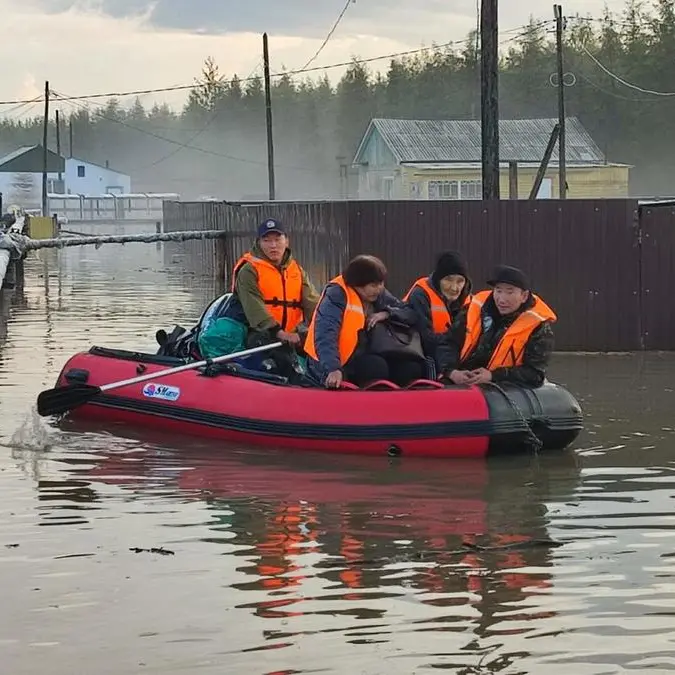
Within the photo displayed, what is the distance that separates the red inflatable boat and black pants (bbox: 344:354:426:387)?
0.31 m

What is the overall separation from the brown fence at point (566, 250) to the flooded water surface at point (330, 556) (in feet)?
12.1

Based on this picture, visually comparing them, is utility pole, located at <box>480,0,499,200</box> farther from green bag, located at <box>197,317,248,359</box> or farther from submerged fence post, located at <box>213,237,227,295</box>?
submerged fence post, located at <box>213,237,227,295</box>

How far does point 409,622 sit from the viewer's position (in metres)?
5.47

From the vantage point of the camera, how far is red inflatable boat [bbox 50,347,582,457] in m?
8.94

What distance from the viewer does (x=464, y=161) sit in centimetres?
5725

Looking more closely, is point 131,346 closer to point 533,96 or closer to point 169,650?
point 169,650

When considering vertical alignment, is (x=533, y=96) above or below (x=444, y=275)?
above

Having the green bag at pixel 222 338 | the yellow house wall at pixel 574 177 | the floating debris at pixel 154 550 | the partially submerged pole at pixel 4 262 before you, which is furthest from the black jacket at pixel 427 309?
the yellow house wall at pixel 574 177

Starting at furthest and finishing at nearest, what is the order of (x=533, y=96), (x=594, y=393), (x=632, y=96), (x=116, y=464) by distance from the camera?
(x=533, y=96) < (x=632, y=96) < (x=594, y=393) < (x=116, y=464)

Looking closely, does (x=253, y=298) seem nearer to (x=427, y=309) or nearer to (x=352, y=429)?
(x=427, y=309)

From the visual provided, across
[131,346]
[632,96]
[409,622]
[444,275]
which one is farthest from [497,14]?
[632,96]

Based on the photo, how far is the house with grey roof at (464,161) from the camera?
188 feet

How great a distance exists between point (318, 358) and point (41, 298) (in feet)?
45.2

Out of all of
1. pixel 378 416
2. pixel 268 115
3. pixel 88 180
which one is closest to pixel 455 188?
pixel 268 115
